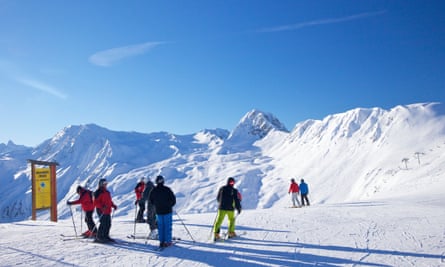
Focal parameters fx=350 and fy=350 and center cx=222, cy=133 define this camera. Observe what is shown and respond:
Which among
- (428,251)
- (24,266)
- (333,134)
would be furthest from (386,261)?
(333,134)

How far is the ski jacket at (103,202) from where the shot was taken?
10.4m

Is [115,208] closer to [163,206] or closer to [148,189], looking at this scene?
[163,206]

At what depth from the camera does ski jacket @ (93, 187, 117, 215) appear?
34.2 feet

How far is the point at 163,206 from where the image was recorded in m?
9.47

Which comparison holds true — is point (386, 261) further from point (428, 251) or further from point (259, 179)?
point (259, 179)

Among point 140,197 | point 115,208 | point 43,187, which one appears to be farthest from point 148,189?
point 43,187

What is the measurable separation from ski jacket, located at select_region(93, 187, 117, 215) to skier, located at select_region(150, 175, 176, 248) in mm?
1746

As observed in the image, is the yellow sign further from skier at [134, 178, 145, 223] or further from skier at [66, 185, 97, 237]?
skier at [66, 185, 97, 237]

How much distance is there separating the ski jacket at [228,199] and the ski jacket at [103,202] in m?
3.22

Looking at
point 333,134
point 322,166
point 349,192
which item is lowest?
point 349,192

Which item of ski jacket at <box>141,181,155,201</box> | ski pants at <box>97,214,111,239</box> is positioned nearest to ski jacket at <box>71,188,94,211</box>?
ski pants at <box>97,214,111,239</box>

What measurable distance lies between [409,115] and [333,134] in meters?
37.3

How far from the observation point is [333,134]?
14750 cm

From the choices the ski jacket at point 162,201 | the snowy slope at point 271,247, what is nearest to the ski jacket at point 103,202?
the snowy slope at point 271,247
